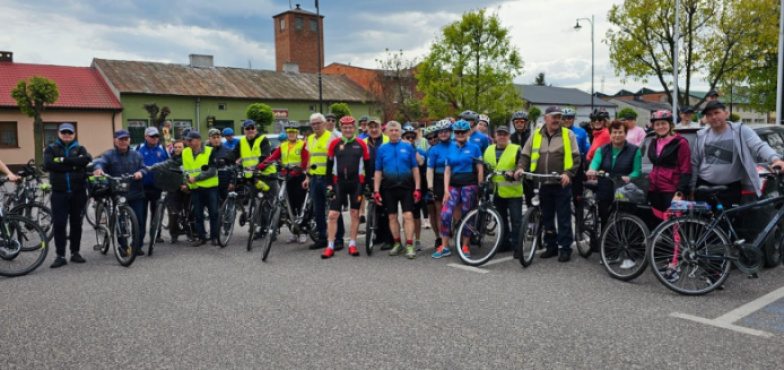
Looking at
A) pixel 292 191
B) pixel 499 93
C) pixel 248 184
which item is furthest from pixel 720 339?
pixel 499 93

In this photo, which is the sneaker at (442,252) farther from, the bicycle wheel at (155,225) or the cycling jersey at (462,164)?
the bicycle wheel at (155,225)

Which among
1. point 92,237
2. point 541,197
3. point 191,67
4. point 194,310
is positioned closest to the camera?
point 194,310

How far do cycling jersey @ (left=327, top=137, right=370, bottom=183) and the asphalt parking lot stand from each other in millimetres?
1378

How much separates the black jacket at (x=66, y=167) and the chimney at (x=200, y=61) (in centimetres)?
3885

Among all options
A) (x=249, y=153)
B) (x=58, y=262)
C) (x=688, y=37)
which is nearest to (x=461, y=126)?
(x=249, y=153)

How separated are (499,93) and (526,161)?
27.7 m

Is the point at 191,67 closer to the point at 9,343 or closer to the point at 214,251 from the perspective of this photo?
the point at 214,251

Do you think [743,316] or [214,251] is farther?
[214,251]

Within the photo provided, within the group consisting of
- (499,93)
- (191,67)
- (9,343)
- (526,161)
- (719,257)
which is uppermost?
(191,67)

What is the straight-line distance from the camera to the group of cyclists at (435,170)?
620cm

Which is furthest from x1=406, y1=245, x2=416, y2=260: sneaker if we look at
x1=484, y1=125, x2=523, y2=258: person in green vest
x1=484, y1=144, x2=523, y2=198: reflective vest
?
x1=484, y1=144, x2=523, y2=198: reflective vest

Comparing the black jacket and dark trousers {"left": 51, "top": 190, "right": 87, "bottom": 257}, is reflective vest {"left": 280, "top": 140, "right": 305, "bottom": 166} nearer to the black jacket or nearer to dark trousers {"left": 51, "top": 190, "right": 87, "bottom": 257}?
the black jacket

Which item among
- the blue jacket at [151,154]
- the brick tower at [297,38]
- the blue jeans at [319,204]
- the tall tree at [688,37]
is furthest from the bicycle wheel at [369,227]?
the brick tower at [297,38]

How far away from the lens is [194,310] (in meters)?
5.34
